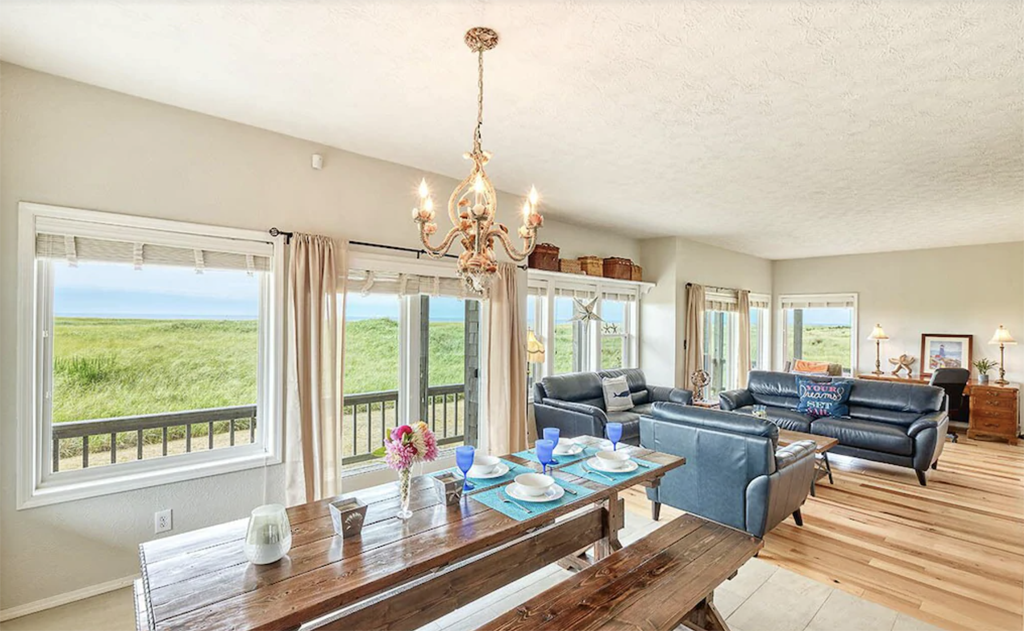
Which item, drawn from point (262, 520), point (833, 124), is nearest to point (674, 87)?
point (833, 124)

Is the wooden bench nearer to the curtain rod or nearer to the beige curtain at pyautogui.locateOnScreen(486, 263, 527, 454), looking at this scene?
the beige curtain at pyautogui.locateOnScreen(486, 263, 527, 454)

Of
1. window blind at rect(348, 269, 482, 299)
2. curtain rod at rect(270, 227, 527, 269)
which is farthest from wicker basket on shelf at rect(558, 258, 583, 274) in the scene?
curtain rod at rect(270, 227, 527, 269)

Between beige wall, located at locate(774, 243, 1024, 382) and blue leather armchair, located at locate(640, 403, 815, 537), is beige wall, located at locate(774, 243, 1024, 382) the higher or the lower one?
the higher one

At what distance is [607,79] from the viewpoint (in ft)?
7.55

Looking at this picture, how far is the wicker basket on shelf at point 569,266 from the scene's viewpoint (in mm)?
5227

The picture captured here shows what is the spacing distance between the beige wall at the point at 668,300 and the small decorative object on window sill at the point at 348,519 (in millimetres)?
5332

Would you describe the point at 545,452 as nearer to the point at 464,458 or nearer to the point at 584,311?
the point at 464,458

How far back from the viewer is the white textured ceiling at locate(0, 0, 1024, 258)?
1830 mm

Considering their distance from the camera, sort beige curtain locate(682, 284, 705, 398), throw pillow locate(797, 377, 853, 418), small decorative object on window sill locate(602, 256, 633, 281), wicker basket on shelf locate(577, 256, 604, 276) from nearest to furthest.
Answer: throw pillow locate(797, 377, 853, 418) < wicker basket on shelf locate(577, 256, 604, 276) < small decorative object on window sill locate(602, 256, 633, 281) < beige curtain locate(682, 284, 705, 398)

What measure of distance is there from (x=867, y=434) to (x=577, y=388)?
9.28 ft

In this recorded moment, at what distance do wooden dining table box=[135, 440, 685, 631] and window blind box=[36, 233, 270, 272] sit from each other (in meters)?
1.77

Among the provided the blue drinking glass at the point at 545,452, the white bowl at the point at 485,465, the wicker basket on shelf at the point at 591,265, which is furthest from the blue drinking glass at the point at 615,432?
the wicker basket on shelf at the point at 591,265

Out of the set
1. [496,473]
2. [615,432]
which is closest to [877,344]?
[615,432]

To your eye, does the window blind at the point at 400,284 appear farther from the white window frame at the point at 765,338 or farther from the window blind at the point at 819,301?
the window blind at the point at 819,301
